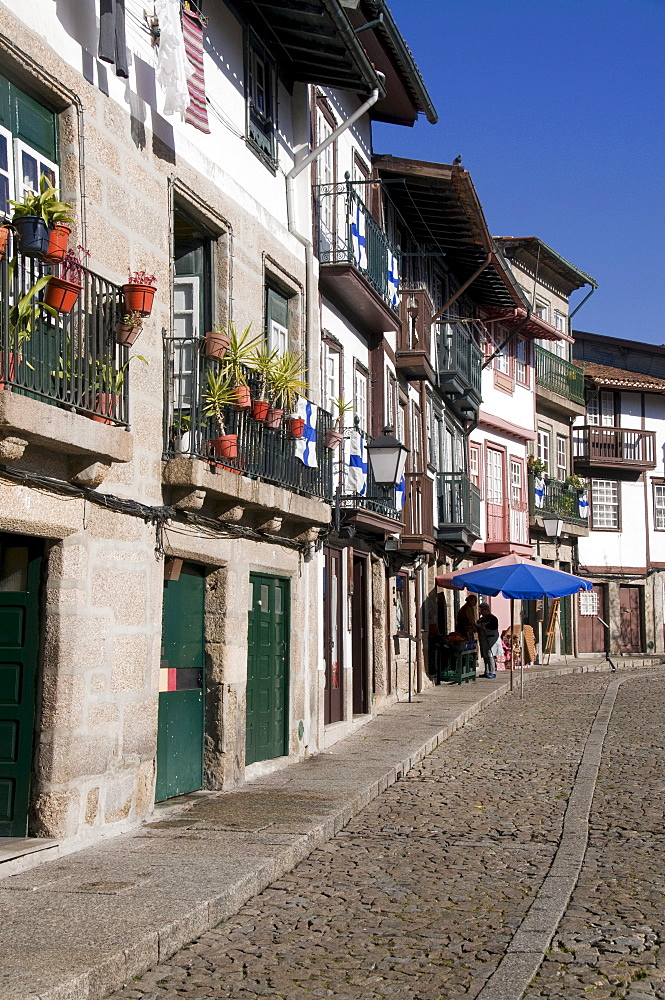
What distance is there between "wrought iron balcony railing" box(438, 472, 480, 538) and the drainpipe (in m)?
12.3

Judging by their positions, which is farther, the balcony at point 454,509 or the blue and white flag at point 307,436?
the balcony at point 454,509

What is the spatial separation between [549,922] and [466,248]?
1999 centimetres

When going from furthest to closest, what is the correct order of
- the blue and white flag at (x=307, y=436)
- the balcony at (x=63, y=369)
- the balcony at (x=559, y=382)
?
the balcony at (x=559, y=382)
the blue and white flag at (x=307, y=436)
the balcony at (x=63, y=369)

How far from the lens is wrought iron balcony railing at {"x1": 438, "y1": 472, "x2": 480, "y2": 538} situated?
85.9ft

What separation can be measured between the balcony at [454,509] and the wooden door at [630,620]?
1603cm

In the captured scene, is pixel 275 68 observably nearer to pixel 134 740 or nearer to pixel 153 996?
pixel 134 740

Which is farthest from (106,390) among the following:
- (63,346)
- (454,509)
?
(454,509)

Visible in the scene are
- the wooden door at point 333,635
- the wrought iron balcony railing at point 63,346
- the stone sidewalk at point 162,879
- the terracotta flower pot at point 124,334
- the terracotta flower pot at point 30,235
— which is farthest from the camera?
the wooden door at point 333,635

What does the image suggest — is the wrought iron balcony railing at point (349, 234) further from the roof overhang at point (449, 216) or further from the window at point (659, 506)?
the window at point (659, 506)

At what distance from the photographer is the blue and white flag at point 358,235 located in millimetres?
15820

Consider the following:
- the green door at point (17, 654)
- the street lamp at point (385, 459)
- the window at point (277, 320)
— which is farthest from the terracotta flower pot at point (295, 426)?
the green door at point (17, 654)

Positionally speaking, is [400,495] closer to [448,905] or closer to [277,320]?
[277,320]

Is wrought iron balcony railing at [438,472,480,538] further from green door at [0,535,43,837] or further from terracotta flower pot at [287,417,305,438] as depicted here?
green door at [0,535,43,837]

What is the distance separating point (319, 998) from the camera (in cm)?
523
